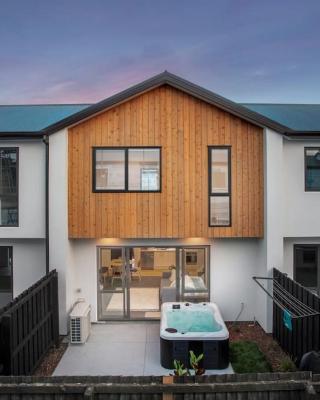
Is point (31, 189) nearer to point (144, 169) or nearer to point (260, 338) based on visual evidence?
point (144, 169)

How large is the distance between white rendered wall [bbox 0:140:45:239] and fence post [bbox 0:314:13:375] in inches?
143

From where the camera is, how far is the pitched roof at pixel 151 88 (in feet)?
28.6

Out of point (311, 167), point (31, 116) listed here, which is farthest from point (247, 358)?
point (31, 116)

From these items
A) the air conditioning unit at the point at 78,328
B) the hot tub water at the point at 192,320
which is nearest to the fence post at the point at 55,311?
the air conditioning unit at the point at 78,328

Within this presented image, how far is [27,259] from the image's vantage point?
9.91 meters

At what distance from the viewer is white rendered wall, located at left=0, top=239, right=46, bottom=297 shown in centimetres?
989

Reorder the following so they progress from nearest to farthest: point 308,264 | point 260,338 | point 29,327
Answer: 1. point 29,327
2. point 260,338
3. point 308,264

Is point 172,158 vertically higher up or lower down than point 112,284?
higher up

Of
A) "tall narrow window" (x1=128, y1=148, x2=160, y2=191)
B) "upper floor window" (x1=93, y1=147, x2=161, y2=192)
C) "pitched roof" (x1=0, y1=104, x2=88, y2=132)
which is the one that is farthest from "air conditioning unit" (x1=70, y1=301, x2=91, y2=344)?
"pitched roof" (x1=0, y1=104, x2=88, y2=132)

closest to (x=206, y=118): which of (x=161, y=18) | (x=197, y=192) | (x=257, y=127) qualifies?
(x=257, y=127)

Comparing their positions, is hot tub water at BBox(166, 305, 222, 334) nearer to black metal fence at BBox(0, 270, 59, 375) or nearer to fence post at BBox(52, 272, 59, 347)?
fence post at BBox(52, 272, 59, 347)

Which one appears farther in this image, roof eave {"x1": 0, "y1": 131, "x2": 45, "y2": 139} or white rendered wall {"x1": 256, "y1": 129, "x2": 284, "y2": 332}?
white rendered wall {"x1": 256, "y1": 129, "x2": 284, "y2": 332}

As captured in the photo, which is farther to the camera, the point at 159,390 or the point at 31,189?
the point at 31,189

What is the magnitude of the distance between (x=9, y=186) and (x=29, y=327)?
13.8 feet
